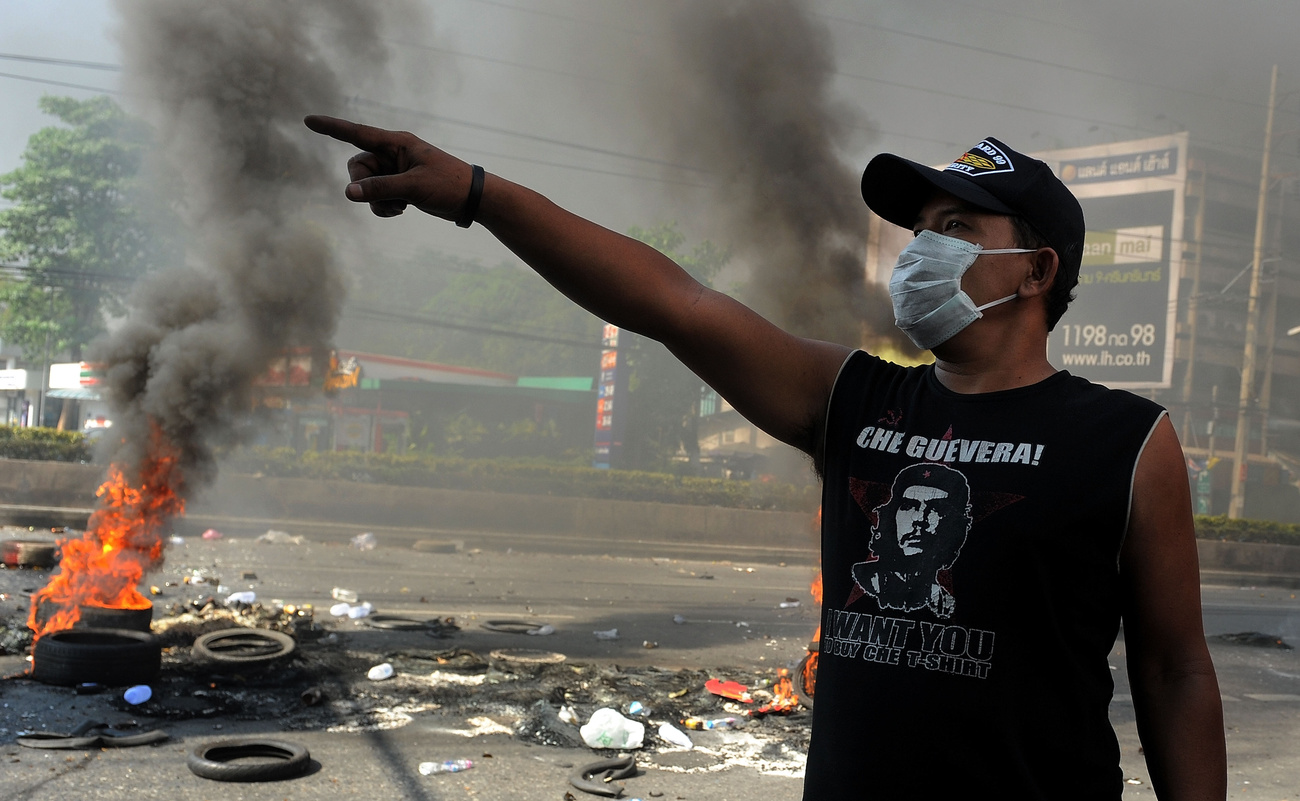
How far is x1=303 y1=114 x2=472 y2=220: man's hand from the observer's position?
1246 millimetres

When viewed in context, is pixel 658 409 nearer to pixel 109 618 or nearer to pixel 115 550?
pixel 115 550

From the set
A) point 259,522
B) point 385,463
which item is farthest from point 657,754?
point 385,463

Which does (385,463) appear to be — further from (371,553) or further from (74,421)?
(74,421)

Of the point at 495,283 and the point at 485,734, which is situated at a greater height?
the point at 495,283

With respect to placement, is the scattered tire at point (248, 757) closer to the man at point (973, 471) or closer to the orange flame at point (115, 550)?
the orange flame at point (115, 550)

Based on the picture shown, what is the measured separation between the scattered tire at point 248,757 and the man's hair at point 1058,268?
4.04 metres

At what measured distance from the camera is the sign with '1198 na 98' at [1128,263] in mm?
31969

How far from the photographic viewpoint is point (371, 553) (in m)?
13.1

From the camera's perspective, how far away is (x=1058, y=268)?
4.66 ft

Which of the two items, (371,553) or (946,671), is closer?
(946,671)

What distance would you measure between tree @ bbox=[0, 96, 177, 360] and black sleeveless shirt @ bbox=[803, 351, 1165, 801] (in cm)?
2948

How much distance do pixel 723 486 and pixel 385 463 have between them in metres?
7.63

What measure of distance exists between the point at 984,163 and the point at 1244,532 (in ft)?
81.1

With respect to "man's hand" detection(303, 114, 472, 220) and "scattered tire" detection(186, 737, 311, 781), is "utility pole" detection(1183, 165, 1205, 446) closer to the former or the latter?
"scattered tire" detection(186, 737, 311, 781)
